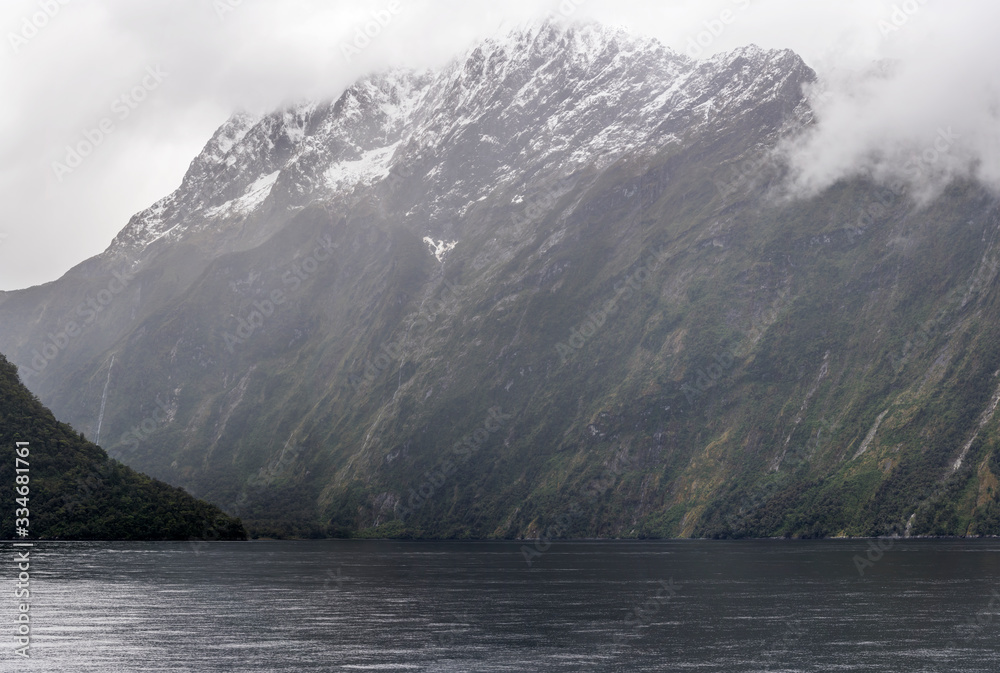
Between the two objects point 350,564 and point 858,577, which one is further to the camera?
point 350,564

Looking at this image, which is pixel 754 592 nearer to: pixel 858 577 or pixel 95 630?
pixel 858 577

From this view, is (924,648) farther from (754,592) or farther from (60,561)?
(60,561)

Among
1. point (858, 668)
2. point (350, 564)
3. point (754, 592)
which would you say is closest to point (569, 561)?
point (350, 564)

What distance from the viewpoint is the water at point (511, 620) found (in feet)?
231

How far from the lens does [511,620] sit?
92.1 m

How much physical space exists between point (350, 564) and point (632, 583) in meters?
73.7

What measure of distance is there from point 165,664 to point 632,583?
3007 inches

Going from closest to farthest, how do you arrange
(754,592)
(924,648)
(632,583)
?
1. (924,648)
2. (754,592)
3. (632,583)

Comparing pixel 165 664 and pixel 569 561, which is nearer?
pixel 165 664

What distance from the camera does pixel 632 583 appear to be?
438ft

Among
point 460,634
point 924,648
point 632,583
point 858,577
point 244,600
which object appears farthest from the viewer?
point 858,577

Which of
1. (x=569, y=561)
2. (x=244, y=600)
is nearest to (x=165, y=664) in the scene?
(x=244, y=600)

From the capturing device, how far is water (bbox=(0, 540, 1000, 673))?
70.5 meters

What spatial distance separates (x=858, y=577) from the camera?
143 metres
